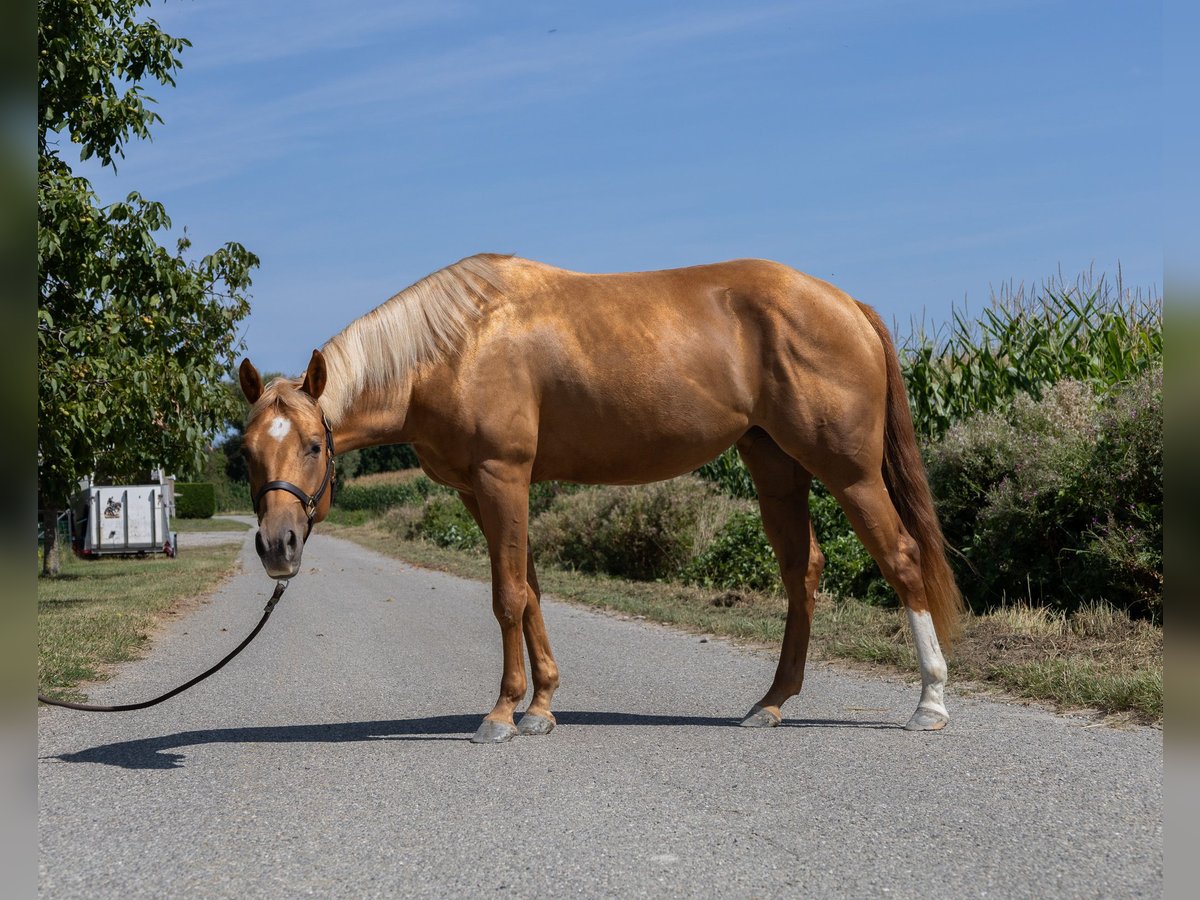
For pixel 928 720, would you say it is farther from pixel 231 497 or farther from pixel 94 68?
pixel 231 497

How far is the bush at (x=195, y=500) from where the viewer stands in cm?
5988

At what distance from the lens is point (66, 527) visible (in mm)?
35594

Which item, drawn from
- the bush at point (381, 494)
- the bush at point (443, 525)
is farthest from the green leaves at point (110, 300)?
the bush at point (381, 494)

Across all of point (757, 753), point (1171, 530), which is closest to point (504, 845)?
point (757, 753)

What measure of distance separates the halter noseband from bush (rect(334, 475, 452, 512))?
124 feet

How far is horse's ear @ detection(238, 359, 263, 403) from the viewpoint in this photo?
197 inches

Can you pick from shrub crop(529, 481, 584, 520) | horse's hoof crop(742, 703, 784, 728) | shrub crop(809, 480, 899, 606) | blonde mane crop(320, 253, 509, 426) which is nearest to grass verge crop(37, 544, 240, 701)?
blonde mane crop(320, 253, 509, 426)

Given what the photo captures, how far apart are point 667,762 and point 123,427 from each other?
30.7 feet

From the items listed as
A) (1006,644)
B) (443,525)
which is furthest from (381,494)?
(1006,644)

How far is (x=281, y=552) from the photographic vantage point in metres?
4.77

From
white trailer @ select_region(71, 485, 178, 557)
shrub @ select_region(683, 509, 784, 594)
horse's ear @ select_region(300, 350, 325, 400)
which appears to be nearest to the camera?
horse's ear @ select_region(300, 350, 325, 400)

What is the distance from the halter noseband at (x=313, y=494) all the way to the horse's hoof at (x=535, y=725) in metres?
1.43

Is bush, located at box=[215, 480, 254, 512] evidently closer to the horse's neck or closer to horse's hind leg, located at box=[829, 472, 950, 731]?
the horse's neck

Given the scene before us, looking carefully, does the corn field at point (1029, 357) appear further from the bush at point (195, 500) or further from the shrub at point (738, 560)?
the bush at point (195, 500)
